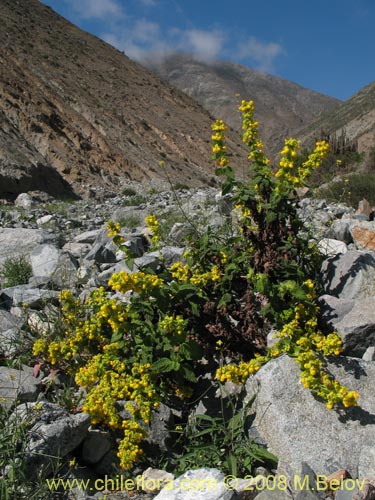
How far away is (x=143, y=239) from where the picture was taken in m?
6.14

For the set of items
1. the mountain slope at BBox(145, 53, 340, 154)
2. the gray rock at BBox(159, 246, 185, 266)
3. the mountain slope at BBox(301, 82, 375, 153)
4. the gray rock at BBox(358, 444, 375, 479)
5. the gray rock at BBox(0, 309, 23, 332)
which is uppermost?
the mountain slope at BBox(145, 53, 340, 154)

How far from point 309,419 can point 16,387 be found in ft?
5.77

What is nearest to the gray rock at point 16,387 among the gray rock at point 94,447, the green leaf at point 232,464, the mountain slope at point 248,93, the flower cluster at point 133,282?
the gray rock at point 94,447

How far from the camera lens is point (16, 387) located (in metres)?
2.88

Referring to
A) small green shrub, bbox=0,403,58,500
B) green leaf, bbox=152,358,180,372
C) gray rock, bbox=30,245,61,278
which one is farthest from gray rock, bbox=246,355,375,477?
gray rock, bbox=30,245,61,278

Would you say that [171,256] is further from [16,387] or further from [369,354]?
[369,354]

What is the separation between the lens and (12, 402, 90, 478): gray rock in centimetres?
229

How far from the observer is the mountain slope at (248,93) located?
107m

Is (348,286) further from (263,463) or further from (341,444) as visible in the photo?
(263,463)

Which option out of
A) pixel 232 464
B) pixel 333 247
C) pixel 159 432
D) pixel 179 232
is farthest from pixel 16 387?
pixel 179 232

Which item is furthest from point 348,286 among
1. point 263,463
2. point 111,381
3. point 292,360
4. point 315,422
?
point 111,381

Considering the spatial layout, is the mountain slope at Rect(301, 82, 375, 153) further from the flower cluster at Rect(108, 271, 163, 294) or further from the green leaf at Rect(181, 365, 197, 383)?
the green leaf at Rect(181, 365, 197, 383)

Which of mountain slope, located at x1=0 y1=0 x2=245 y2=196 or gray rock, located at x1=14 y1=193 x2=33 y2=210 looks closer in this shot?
gray rock, located at x1=14 y1=193 x2=33 y2=210

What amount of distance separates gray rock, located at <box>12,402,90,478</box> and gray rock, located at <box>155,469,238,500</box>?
595mm
